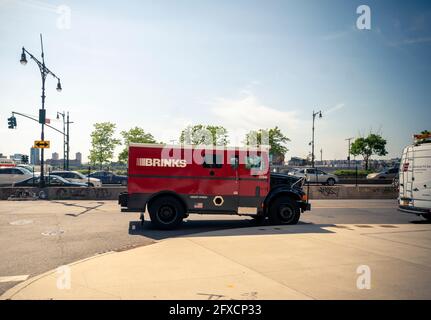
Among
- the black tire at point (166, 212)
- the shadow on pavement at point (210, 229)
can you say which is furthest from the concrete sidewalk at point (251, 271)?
the black tire at point (166, 212)

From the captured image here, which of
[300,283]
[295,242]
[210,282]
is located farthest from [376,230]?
[210,282]

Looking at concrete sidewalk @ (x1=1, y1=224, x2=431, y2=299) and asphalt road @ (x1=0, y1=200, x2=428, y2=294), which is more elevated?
concrete sidewalk @ (x1=1, y1=224, x2=431, y2=299)

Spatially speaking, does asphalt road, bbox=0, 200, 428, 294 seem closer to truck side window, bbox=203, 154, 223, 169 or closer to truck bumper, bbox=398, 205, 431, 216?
truck bumper, bbox=398, 205, 431, 216

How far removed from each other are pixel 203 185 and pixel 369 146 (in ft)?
242

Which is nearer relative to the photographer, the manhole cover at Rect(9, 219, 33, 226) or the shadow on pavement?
the shadow on pavement

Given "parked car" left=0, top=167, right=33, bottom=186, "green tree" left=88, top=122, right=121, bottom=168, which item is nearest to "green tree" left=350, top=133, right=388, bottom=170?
"green tree" left=88, top=122, right=121, bottom=168

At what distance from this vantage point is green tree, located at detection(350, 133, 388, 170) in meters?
74.2

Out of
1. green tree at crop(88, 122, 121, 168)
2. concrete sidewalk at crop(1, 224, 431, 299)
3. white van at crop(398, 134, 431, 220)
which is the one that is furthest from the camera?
green tree at crop(88, 122, 121, 168)

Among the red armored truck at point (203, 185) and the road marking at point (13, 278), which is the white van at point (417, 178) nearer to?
the red armored truck at point (203, 185)

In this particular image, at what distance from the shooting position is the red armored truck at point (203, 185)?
10.5m

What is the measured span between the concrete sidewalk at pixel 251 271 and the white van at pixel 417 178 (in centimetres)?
388

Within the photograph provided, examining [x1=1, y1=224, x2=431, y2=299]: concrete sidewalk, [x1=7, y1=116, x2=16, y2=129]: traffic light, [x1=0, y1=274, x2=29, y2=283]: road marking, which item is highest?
[x1=7, y1=116, x2=16, y2=129]: traffic light

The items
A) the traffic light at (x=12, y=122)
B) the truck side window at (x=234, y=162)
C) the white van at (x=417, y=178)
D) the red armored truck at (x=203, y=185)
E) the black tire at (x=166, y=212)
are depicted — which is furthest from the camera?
the traffic light at (x=12, y=122)

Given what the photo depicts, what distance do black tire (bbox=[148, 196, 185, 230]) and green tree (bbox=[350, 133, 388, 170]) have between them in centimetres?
7218
